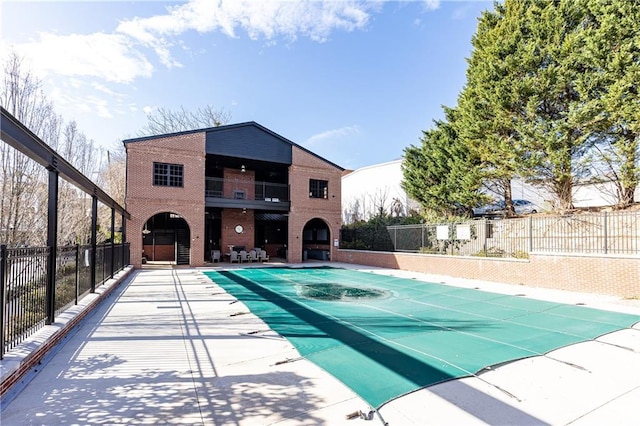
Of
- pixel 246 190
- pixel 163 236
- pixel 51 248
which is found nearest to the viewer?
pixel 51 248

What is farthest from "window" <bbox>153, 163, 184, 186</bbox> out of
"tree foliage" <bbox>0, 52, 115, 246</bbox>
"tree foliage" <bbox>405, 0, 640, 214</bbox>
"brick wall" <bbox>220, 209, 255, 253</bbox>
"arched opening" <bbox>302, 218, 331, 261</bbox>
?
"tree foliage" <bbox>405, 0, 640, 214</bbox>

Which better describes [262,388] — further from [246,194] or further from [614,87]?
[246,194]

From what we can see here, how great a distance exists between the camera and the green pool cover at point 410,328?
410 centimetres

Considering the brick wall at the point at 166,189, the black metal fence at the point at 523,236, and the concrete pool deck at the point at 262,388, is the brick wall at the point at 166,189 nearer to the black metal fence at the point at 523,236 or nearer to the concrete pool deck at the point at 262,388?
the black metal fence at the point at 523,236

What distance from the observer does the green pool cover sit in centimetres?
410

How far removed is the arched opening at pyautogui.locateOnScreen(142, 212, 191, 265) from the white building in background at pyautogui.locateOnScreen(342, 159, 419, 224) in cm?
1388

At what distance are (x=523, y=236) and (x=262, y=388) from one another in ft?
40.5

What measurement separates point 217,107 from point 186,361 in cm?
3213

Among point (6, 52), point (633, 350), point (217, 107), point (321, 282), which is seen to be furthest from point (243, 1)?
point (217, 107)

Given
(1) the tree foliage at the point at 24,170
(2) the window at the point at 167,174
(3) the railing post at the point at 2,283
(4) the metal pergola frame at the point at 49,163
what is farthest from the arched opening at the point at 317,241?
(3) the railing post at the point at 2,283

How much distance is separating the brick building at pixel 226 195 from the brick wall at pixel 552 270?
8185 mm

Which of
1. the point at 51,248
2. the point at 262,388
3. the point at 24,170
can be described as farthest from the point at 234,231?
the point at 262,388

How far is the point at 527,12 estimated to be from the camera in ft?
50.3

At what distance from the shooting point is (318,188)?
73.2 feet
